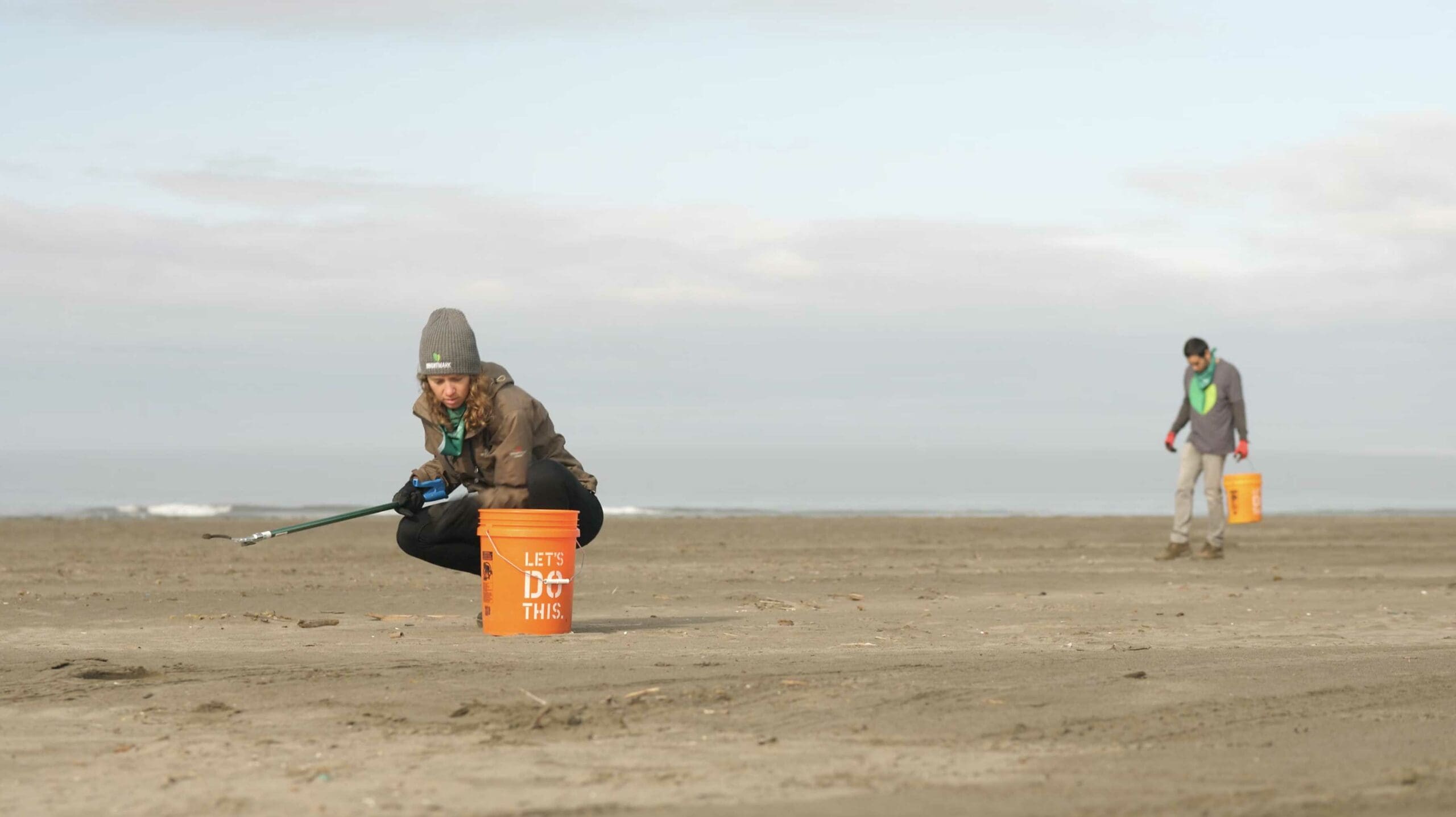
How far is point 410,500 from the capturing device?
7.93 m

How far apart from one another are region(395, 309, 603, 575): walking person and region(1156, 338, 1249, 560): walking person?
826 cm

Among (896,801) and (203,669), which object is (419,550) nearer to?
(203,669)

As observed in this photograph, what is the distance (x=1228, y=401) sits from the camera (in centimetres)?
1500

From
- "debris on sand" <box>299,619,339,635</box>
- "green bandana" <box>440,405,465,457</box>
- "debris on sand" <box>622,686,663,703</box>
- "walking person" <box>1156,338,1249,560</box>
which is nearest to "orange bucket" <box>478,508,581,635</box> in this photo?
"green bandana" <box>440,405,465,457</box>

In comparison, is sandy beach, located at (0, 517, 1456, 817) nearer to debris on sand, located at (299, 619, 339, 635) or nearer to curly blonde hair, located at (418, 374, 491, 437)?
debris on sand, located at (299, 619, 339, 635)

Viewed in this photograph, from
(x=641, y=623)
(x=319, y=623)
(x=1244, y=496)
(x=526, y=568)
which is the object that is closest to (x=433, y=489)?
(x=526, y=568)

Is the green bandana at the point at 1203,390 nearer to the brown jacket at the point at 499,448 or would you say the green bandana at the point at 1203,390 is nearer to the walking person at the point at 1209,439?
the walking person at the point at 1209,439

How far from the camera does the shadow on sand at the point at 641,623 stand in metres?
8.41

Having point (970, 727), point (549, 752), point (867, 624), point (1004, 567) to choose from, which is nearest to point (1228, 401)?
point (1004, 567)

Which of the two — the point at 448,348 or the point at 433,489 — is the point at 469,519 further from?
the point at 448,348

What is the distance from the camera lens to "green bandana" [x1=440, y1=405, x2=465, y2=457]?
774 centimetres

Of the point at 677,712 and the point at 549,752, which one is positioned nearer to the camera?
the point at 549,752

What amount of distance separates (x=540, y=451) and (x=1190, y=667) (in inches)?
129

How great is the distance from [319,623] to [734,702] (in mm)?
3659
